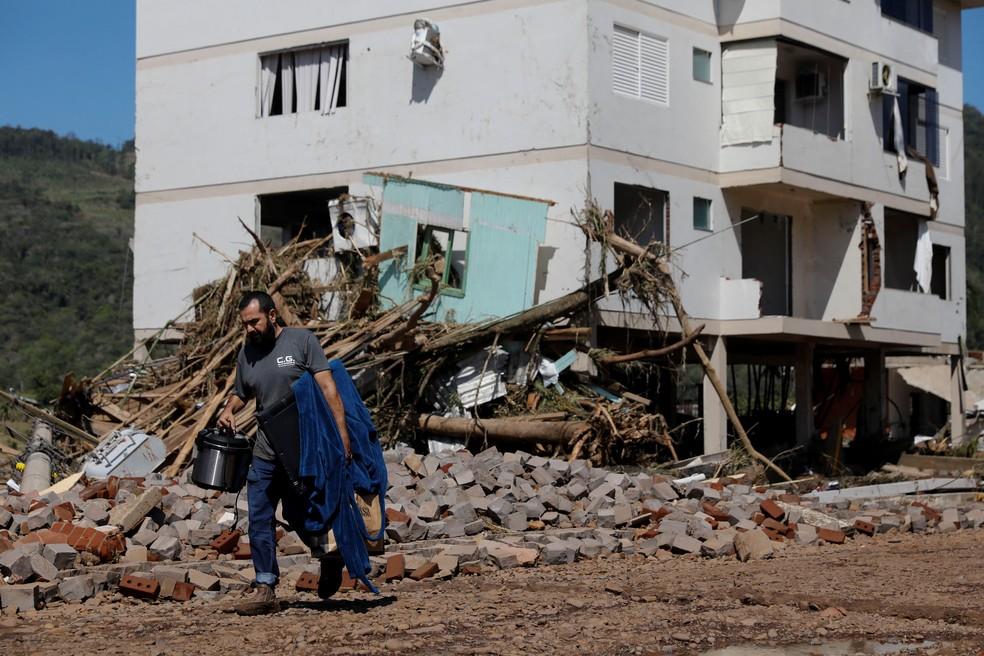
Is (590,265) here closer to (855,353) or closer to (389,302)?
(389,302)

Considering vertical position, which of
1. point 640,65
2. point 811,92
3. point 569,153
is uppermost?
point 811,92

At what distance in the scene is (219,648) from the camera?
760 centimetres

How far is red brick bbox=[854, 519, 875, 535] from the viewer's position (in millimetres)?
14852

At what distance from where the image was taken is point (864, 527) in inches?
585

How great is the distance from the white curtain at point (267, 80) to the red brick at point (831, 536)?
43.1 feet

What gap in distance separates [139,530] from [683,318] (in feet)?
32.9

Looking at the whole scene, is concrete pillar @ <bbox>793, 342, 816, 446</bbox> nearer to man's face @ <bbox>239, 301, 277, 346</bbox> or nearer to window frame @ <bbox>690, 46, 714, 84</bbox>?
window frame @ <bbox>690, 46, 714, 84</bbox>

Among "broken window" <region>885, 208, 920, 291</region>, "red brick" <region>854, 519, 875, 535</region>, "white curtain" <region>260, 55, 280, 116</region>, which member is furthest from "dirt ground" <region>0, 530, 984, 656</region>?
"broken window" <region>885, 208, 920, 291</region>

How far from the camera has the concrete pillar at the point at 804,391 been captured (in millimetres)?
25578

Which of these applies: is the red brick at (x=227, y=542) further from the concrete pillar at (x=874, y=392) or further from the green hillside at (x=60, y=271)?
the green hillside at (x=60, y=271)

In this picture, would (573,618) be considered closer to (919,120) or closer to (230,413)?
(230,413)

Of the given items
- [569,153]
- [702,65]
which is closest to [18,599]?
[569,153]

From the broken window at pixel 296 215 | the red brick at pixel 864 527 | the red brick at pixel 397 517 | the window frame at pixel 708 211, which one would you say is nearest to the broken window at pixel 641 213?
the window frame at pixel 708 211

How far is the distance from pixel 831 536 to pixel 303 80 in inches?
512
